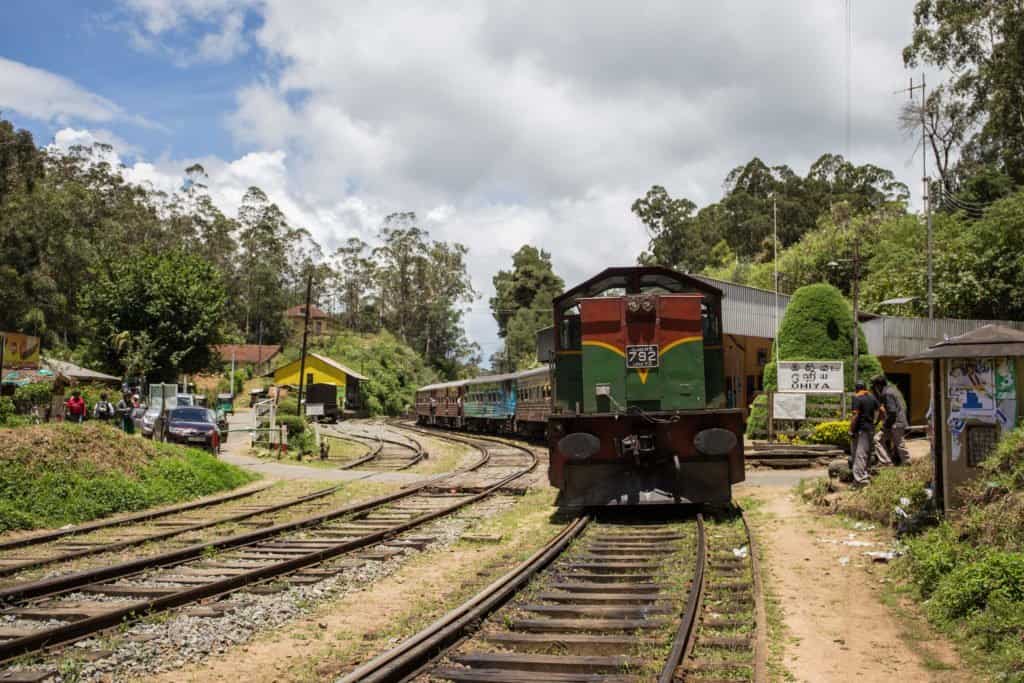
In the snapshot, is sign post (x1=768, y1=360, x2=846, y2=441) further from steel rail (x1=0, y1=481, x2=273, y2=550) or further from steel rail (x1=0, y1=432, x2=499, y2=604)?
steel rail (x1=0, y1=481, x2=273, y2=550)

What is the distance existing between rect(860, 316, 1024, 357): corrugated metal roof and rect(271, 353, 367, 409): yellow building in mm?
42558

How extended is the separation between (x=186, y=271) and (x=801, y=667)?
44.6 meters

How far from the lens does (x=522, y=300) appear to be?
88750 mm

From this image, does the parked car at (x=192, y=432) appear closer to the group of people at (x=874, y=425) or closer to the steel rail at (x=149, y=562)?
the steel rail at (x=149, y=562)

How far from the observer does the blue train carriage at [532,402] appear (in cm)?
3005

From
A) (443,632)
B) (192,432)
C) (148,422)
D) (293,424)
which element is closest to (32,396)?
(148,422)

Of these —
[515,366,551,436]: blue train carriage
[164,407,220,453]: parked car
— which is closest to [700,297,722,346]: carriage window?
[515,366,551,436]: blue train carriage

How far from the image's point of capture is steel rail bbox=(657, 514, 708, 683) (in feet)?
18.1

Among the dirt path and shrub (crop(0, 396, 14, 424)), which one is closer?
the dirt path

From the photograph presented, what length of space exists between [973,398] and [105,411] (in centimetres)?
2386

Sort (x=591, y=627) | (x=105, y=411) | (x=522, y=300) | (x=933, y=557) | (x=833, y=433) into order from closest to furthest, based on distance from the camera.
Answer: (x=591, y=627) → (x=933, y=557) → (x=833, y=433) → (x=105, y=411) → (x=522, y=300)

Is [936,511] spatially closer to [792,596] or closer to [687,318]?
[792,596]

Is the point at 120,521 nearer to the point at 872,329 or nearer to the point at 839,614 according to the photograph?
the point at 839,614

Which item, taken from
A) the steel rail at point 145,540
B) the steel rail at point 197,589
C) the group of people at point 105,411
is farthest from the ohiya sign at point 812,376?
the group of people at point 105,411
